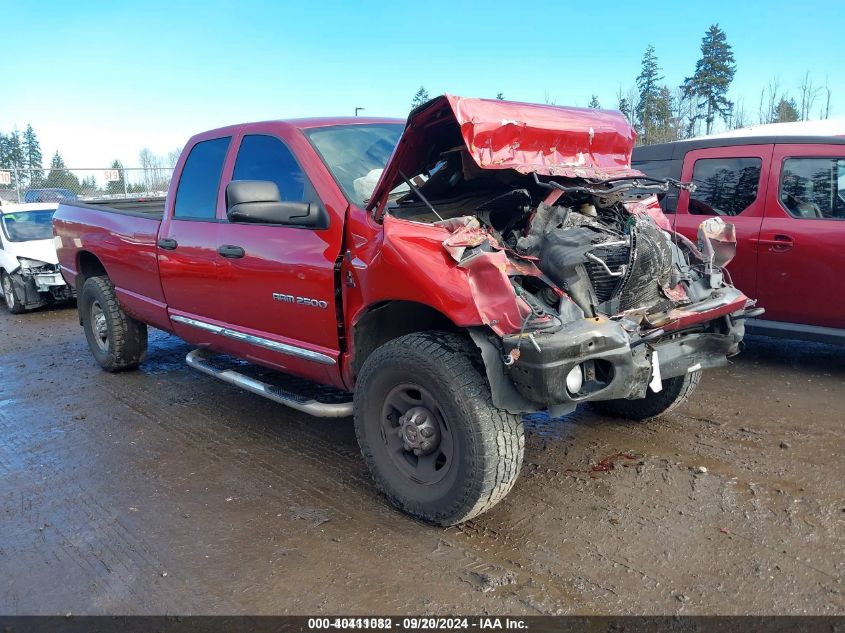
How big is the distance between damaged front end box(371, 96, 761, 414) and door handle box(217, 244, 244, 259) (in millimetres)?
1055

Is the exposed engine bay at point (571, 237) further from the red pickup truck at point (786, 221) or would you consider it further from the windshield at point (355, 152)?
the red pickup truck at point (786, 221)

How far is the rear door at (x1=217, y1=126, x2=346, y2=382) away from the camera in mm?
3559

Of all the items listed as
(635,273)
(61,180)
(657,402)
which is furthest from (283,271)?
(61,180)

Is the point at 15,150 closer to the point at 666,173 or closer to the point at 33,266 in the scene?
the point at 33,266

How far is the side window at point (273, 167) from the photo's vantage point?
3799 millimetres

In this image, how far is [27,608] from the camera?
268 centimetres

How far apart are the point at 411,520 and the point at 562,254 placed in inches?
58.6

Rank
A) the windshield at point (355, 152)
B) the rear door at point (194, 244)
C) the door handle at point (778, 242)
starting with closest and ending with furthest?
1. the windshield at point (355, 152)
2. the rear door at point (194, 244)
3. the door handle at point (778, 242)

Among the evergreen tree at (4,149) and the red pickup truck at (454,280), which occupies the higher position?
the evergreen tree at (4,149)

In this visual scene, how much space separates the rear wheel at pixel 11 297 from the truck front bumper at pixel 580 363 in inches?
372

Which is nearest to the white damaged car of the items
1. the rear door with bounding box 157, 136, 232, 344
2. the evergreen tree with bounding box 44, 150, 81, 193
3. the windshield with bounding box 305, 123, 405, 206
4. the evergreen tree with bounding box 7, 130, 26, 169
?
the rear door with bounding box 157, 136, 232, 344

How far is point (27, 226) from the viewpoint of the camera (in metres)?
10.4

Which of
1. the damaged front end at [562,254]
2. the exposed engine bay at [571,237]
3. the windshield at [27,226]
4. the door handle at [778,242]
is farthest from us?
the windshield at [27,226]

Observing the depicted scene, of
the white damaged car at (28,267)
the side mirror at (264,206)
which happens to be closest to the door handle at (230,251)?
the side mirror at (264,206)
